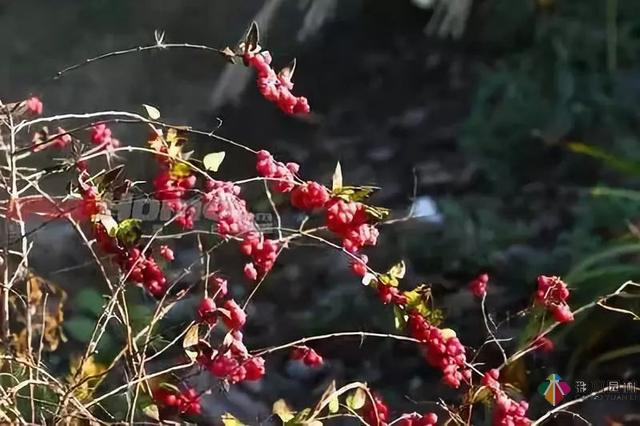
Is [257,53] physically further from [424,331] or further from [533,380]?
[533,380]

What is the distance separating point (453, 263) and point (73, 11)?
0.82 meters

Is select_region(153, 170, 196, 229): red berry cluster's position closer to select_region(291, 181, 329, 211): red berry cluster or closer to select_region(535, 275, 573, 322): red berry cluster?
select_region(291, 181, 329, 211): red berry cluster

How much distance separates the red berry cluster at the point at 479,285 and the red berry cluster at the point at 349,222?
46 centimetres

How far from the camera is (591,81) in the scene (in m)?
1.71

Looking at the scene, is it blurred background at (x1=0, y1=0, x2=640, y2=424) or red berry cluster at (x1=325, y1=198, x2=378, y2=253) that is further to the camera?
blurred background at (x1=0, y1=0, x2=640, y2=424)

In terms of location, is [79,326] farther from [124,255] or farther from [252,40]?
[252,40]

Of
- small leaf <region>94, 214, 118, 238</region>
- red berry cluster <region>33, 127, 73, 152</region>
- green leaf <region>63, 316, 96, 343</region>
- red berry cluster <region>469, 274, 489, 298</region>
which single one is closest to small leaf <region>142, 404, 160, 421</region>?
small leaf <region>94, 214, 118, 238</region>

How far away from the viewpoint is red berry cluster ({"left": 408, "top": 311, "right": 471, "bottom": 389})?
1321 millimetres

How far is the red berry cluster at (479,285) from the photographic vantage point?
1650 millimetres

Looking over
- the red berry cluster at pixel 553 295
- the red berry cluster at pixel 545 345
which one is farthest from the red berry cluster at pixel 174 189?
the red berry cluster at pixel 545 345

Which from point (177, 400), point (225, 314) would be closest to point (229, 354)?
point (225, 314)

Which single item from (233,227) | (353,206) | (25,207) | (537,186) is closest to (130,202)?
(25,207)

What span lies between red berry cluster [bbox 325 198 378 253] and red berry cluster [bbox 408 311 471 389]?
0.15 metres

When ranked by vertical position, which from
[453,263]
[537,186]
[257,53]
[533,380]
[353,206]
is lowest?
[533,380]
